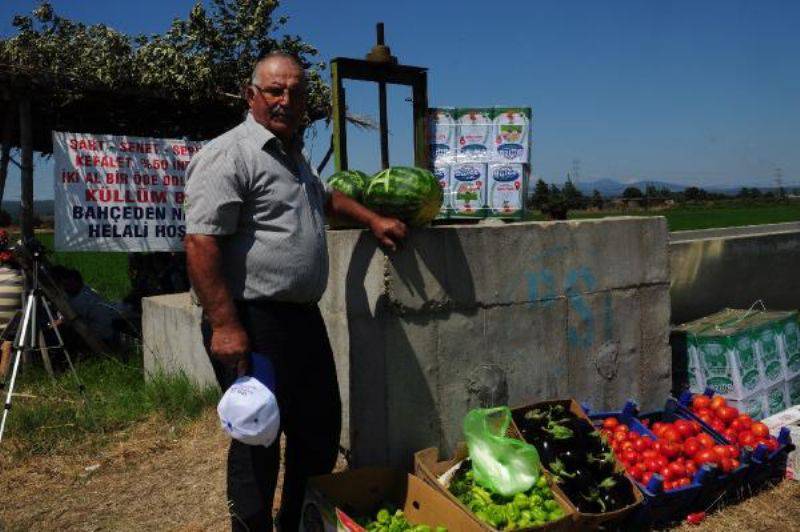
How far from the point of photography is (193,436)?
511cm

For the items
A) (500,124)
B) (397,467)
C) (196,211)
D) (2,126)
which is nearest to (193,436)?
(397,467)

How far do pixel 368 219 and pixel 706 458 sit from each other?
2.40 meters

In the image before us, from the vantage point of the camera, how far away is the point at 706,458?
411cm

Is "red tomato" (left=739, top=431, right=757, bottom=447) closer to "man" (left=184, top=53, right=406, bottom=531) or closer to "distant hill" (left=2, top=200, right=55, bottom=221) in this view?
"man" (left=184, top=53, right=406, bottom=531)

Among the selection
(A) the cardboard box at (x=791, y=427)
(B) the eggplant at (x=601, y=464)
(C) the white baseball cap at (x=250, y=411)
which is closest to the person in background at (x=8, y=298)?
(C) the white baseball cap at (x=250, y=411)

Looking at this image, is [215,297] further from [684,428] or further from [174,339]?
[174,339]

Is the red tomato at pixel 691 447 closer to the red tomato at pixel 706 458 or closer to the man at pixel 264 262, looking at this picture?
the red tomato at pixel 706 458

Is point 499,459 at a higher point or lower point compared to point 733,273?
lower

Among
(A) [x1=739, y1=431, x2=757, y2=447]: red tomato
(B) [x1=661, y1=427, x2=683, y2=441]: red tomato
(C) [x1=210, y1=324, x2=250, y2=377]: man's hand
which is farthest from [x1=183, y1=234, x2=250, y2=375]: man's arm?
(A) [x1=739, y1=431, x2=757, y2=447]: red tomato

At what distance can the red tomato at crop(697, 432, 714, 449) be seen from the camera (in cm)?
421

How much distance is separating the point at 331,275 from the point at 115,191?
155 inches

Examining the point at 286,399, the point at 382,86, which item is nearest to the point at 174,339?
the point at 382,86

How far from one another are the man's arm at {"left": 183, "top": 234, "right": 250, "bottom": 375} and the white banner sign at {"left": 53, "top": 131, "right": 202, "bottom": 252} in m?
4.42

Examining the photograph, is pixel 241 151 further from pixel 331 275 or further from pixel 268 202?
Result: pixel 331 275
